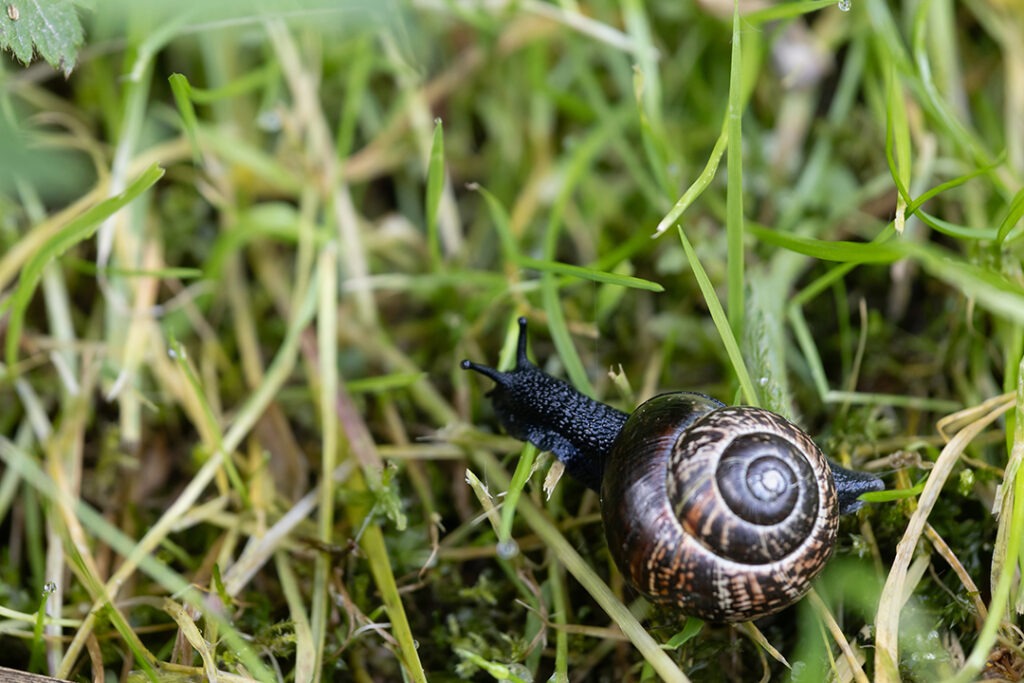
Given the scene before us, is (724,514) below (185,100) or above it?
below

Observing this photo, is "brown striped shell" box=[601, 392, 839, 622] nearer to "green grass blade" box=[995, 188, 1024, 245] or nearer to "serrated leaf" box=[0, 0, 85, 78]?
"green grass blade" box=[995, 188, 1024, 245]

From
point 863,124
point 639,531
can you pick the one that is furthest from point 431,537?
point 863,124

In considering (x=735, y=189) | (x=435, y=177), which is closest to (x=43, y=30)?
(x=435, y=177)

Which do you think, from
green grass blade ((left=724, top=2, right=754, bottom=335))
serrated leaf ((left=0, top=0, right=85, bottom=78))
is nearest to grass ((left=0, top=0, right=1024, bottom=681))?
green grass blade ((left=724, top=2, right=754, bottom=335))

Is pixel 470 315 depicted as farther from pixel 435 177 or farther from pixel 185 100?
pixel 185 100

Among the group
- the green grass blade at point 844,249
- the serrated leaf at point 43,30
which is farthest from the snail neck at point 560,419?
the serrated leaf at point 43,30

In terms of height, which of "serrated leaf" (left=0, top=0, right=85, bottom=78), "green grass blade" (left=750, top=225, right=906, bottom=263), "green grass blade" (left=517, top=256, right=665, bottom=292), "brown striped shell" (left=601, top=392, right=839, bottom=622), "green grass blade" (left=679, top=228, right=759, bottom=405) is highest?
"serrated leaf" (left=0, top=0, right=85, bottom=78)
